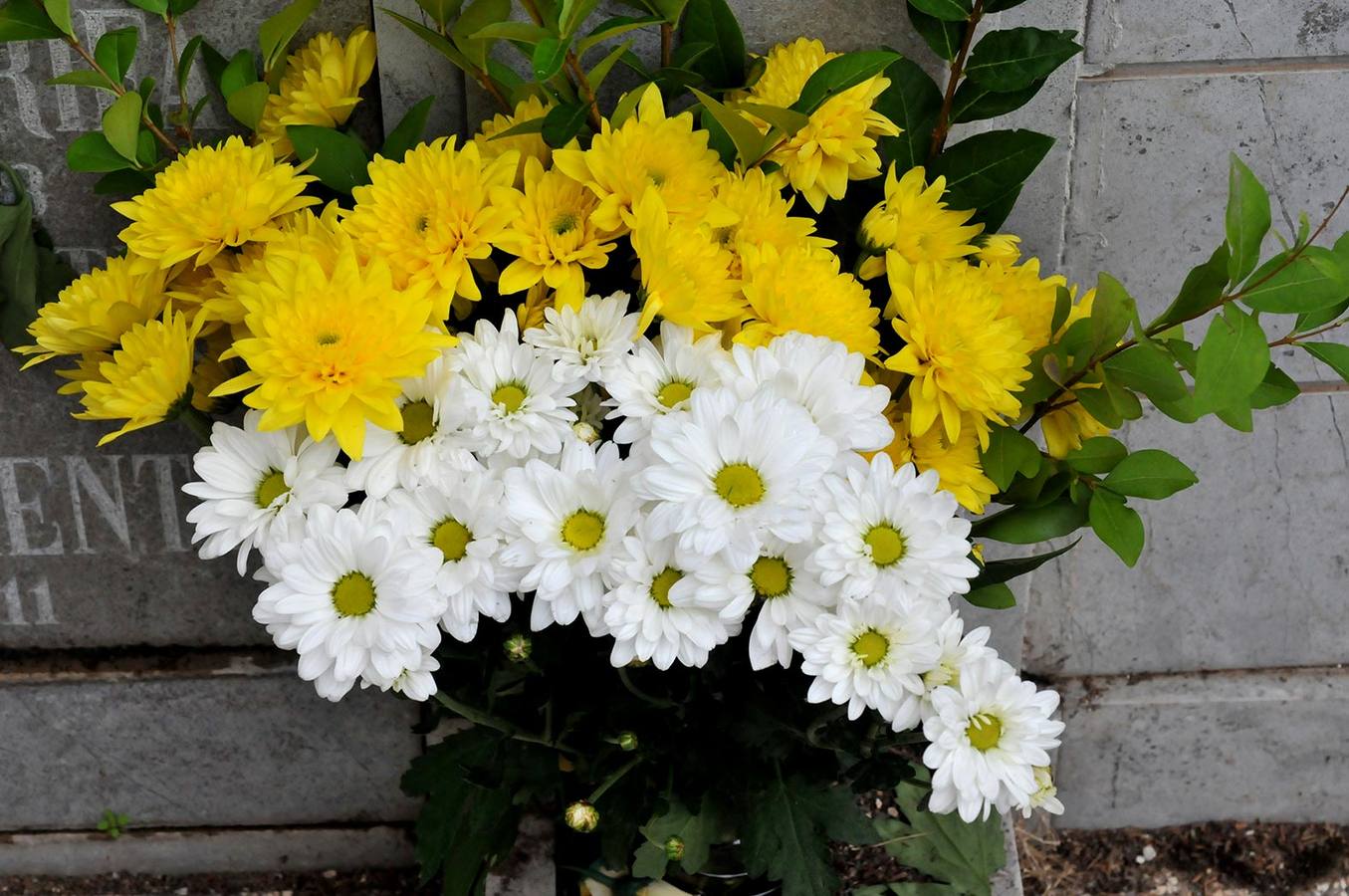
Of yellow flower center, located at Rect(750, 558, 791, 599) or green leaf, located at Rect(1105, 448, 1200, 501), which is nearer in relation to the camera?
yellow flower center, located at Rect(750, 558, 791, 599)

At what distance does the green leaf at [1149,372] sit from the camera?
1.10m

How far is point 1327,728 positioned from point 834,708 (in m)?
1.39

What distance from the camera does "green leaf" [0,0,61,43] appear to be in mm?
1261

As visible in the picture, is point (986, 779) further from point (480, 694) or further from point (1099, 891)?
point (1099, 891)

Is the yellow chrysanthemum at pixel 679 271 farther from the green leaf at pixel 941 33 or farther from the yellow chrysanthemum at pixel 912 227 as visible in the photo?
the green leaf at pixel 941 33

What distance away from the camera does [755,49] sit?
144 centimetres

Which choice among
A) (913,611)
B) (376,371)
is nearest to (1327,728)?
(913,611)

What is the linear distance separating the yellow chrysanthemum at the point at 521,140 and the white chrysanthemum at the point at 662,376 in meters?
0.31

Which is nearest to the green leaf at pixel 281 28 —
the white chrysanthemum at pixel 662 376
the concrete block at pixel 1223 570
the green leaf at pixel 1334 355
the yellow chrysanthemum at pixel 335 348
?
the yellow chrysanthemum at pixel 335 348

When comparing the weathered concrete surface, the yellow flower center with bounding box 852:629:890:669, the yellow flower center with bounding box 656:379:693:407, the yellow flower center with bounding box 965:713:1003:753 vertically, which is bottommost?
the weathered concrete surface

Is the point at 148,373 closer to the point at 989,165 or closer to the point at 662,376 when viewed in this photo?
the point at 662,376

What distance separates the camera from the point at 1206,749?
210 cm

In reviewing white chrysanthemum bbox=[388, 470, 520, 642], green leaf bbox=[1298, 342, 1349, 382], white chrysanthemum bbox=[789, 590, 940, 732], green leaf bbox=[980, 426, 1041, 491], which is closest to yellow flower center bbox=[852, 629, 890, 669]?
white chrysanthemum bbox=[789, 590, 940, 732]

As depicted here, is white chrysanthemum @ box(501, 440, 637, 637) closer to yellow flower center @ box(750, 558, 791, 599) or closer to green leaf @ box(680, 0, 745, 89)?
yellow flower center @ box(750, 558, 791, 599)
